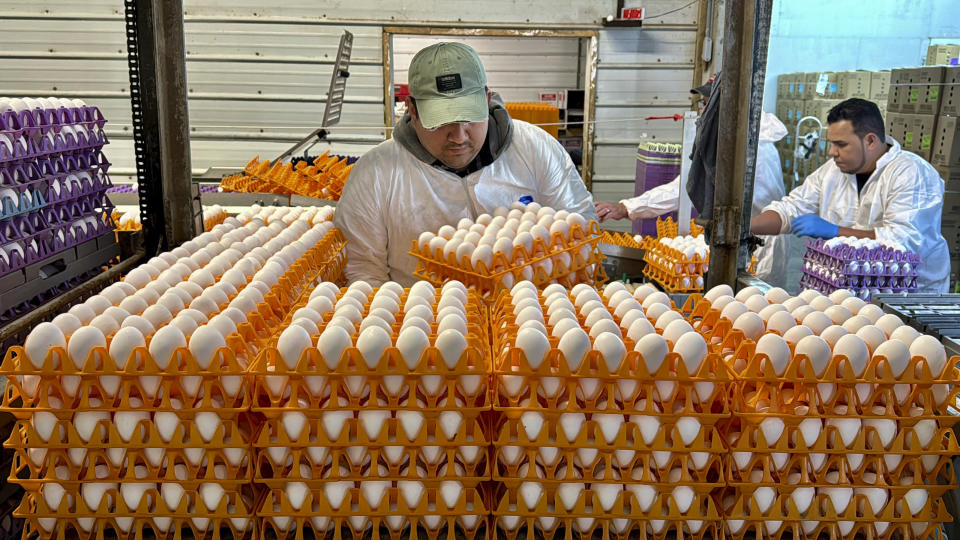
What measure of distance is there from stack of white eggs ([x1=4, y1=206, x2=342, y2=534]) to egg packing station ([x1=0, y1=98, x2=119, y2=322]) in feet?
4.23

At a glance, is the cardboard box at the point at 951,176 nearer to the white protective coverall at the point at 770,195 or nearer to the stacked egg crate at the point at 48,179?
the white protective coverall at the point at 770,195

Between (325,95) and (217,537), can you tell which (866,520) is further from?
(325,95)

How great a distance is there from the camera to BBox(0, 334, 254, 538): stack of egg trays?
4.25 ft

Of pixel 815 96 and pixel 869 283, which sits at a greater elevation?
pixel 815 96

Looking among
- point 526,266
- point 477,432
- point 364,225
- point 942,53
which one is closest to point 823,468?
point 477,432

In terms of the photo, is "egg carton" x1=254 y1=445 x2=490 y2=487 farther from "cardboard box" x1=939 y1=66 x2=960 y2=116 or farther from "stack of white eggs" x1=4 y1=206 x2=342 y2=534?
"cardboard box" x1=939 y1=66 x2=960 y2=116

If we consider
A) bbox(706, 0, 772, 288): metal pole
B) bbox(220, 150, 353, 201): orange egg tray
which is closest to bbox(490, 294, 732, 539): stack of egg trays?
bbox(706, 0, 772, 288): metal pole

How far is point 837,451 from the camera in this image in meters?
1.32

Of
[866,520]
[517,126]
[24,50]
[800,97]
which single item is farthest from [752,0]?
[24,50]

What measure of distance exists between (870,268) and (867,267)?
21 millimetres

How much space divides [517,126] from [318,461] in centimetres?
209

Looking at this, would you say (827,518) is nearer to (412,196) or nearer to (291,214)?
(412,196)

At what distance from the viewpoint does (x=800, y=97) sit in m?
7.81

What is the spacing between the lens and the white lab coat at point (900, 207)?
384cm
